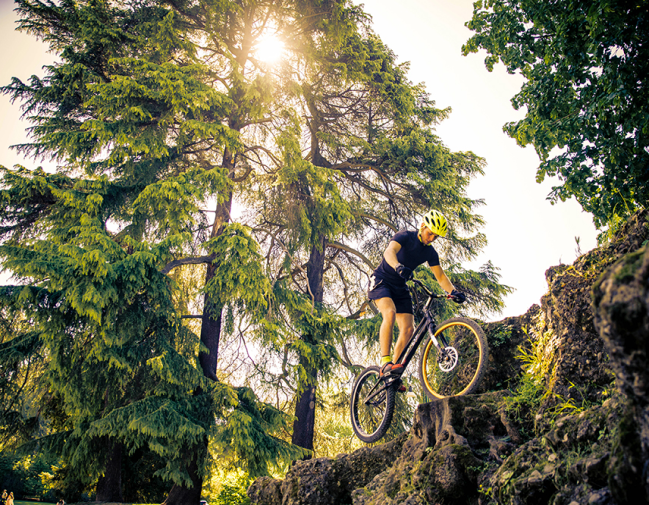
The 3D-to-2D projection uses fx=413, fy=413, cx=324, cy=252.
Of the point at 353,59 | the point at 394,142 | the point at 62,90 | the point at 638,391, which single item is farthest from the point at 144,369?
the point at 353,59

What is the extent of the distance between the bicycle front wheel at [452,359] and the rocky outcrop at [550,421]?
185 millimetres

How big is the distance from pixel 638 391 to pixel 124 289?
7.93 meters

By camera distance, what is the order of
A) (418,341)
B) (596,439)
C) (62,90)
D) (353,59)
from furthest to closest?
(353,59), (62,90), (418,341), (596,439)

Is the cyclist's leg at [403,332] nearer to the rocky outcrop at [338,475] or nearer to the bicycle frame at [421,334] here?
the bicycle frame at [421,334]

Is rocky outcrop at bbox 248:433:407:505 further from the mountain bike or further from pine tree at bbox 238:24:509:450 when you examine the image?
pine tree at bbox 238:24:509:450

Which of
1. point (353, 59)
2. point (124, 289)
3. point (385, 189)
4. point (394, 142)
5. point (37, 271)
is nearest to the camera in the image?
point (37, 271)

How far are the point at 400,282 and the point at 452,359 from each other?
1101 millimetres

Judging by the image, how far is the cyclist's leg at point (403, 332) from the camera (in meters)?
4.44

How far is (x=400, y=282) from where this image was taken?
4.68m

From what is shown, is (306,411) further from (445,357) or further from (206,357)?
(445,357)

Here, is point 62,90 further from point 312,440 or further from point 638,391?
point 638,391

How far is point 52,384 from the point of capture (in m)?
7.89

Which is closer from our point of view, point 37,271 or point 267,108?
point 37,271

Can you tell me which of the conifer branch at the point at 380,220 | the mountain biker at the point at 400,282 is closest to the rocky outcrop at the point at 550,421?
the mountain biker at the point at 400,282
